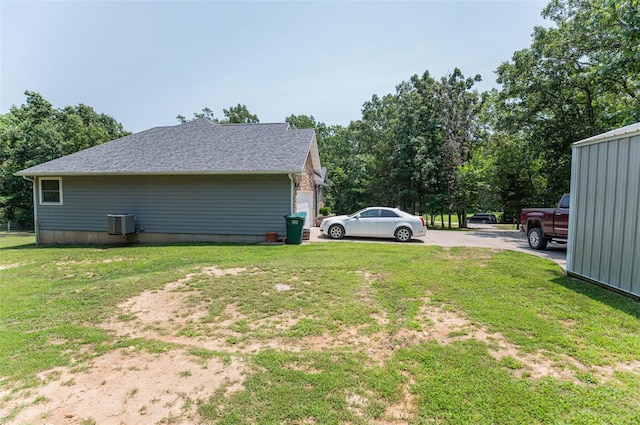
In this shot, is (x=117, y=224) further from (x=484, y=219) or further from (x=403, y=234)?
(x=484, y=219)

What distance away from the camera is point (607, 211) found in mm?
5590

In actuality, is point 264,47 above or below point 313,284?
above

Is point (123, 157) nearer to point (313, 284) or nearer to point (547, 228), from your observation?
point (313, 284)

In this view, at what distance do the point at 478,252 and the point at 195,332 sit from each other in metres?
7.92

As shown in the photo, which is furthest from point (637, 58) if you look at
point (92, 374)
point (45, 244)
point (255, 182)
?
point (45, 244)

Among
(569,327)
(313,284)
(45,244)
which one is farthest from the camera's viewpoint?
(45,244)

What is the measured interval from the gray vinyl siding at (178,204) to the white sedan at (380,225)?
7.29ft

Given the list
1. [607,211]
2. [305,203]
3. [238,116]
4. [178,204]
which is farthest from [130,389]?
[238,116]

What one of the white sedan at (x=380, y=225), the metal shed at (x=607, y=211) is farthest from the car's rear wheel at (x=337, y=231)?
the metal shed at (x=607, y=211)

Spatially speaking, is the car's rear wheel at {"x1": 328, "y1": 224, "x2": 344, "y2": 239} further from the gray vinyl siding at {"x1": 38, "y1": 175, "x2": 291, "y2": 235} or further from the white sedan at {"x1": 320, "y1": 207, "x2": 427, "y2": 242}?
the gray vinyl siding at {"x1": 38, "y1": 175, "x2": 291, "y2": 235}

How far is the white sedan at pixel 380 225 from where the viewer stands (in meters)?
11.7

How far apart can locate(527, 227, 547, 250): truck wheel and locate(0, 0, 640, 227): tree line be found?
539cm

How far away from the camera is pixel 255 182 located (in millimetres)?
11727

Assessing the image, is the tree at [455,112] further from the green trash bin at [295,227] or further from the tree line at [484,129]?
the green trash bin at [295,227]
